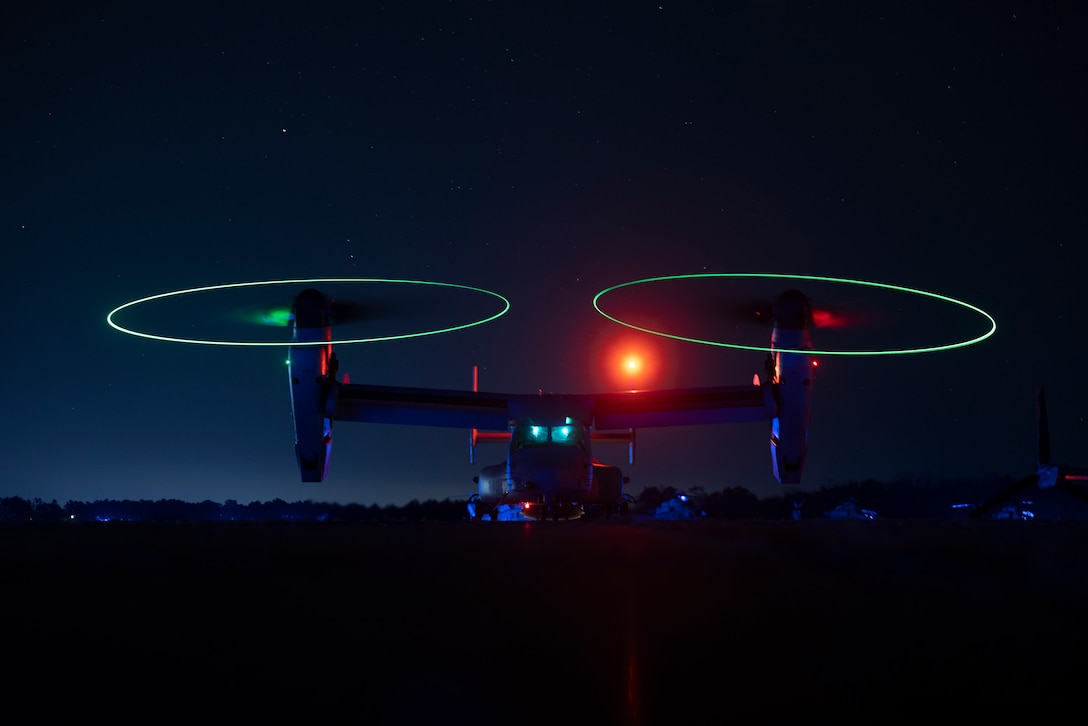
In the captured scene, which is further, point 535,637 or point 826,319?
point 826,319

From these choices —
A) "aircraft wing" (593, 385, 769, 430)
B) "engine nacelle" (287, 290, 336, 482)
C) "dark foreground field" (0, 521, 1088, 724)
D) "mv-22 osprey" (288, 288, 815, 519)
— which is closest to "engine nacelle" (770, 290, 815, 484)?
"mv-22 osprey" (288, 288, 815, 519)

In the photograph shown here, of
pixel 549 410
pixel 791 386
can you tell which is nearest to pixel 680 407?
pixel 791 386

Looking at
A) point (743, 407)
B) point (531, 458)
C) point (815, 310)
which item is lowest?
point (531, 458)

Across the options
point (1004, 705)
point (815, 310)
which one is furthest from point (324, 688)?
point (815, 310)

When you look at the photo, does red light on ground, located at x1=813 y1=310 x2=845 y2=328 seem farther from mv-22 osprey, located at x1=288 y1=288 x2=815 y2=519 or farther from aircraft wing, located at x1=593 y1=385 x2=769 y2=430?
aircraft wing, located at x1=593 y1=385 x2=769 y2=430

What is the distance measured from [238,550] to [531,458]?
22.3 meters

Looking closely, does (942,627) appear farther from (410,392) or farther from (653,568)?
(410,392)

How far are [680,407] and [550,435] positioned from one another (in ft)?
25.4

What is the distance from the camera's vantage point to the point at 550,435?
33906mm

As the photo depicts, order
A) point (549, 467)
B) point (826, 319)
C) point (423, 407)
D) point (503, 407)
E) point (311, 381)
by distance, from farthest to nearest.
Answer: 1. point (423, 407)
2. point (503, 407)
3. point (826, 319)
4. point (311, 381)
5. point (549, 467)

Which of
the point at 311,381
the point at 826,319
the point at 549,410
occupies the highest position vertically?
the point at 826,319

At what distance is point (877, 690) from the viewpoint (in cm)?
378

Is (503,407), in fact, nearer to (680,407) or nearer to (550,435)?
(550,435)

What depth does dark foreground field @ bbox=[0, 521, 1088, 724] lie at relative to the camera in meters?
3.60
